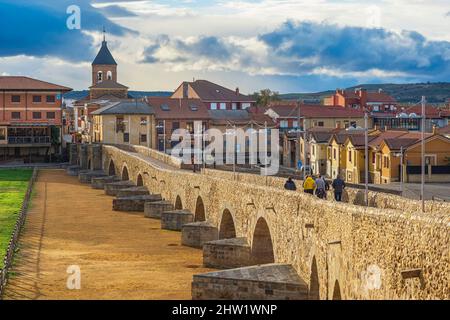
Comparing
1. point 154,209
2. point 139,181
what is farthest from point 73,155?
point 154,209

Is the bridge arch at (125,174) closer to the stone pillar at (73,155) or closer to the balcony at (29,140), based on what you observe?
the stone pillar at (73,155)

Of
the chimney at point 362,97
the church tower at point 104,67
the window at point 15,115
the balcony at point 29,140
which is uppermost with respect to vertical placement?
the church tower at point 104,67

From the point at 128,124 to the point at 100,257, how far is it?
6718 cm

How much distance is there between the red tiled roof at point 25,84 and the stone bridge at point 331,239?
6854 cm

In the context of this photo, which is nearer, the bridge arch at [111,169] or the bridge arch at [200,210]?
the bridge arch at [200,210]

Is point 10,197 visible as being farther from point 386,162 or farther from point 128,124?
point 128,124

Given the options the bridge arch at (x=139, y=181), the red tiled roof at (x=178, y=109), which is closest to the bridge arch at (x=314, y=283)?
the bridge arch at (x=139, y=181)

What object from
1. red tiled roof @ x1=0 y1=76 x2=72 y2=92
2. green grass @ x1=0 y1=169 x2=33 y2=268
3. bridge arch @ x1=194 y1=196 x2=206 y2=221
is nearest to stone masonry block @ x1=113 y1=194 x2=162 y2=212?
green grass @ x1=0 y1=169 x2=33 y2=268

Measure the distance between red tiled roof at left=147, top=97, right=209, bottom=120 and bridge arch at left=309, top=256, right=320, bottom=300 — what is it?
83.6 metres

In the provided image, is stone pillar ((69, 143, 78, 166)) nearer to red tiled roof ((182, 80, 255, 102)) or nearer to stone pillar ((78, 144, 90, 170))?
stone pillar ((78, 144, 90, 170))

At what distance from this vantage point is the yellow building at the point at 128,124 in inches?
4301

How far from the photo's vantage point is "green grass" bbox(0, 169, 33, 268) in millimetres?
49556

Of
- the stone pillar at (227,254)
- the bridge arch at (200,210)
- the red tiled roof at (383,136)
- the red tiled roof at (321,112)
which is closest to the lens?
the stone pillar at (227,254)

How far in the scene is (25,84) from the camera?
378 feet
